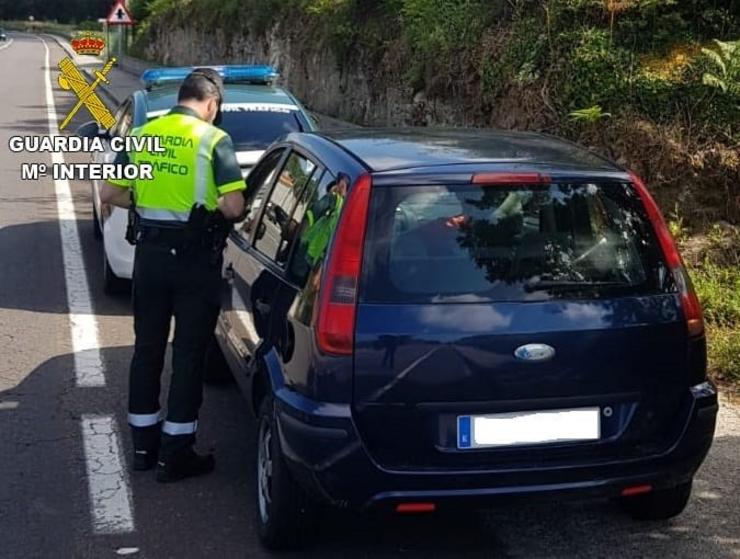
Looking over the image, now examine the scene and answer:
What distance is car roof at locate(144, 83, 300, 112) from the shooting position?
8.77m

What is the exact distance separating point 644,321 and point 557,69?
6.16m

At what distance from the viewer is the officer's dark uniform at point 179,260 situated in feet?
16.1

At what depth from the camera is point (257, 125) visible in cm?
871

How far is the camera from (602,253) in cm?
413

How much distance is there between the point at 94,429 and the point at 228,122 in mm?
3545

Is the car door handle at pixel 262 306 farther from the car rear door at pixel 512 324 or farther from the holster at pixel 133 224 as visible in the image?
the car rear door at pixel 512 324

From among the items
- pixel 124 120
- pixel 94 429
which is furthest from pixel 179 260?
pixel 124 120

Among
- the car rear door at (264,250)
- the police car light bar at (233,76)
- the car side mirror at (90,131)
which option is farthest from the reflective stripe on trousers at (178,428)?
the police car light bar at (233,76)

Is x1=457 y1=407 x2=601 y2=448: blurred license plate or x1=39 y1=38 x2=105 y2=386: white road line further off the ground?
x1=457 y1=407 x2=601 y2=448: blurred license plate

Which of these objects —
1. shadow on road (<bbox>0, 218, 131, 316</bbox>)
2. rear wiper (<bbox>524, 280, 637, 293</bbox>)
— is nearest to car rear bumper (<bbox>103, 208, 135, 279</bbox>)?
shadow on road (<bbox>0, 218, 131, 316</bbox>)

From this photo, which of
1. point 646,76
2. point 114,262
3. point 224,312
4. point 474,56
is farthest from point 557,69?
point 224,312

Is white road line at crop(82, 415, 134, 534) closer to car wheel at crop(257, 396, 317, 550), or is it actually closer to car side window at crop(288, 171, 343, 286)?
car wheel at crop(257, 396, 317, 550)

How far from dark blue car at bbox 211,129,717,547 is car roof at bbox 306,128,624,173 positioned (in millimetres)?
24

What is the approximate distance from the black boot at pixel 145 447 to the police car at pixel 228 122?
2.97m
